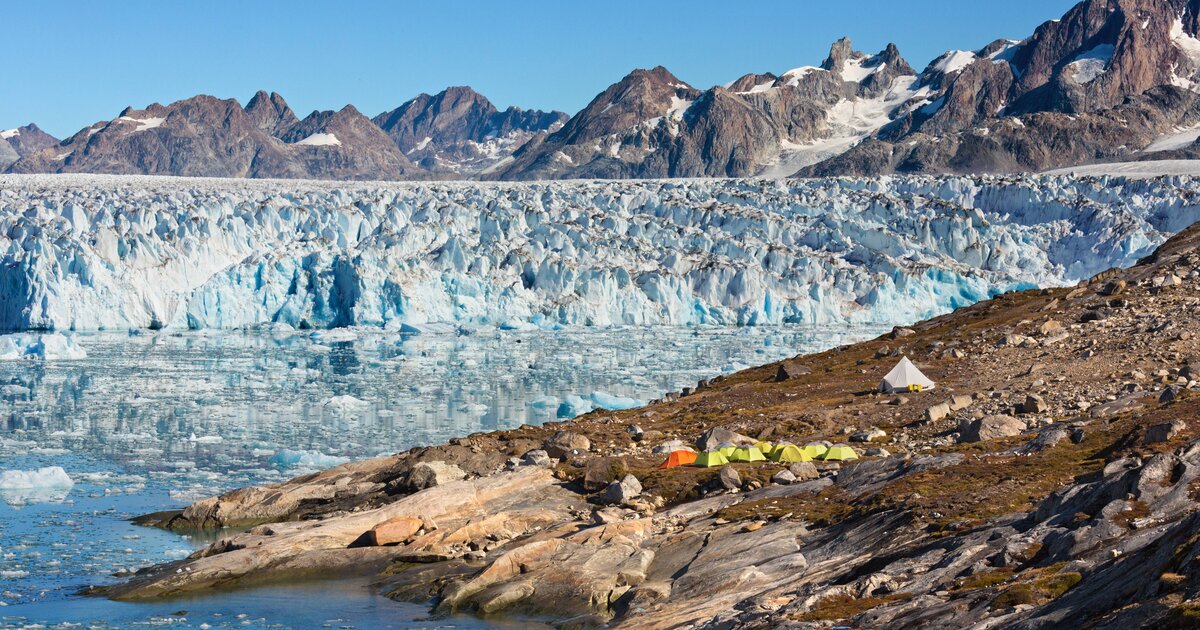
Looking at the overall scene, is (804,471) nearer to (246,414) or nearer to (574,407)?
(574,407)

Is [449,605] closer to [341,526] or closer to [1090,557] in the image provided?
[341,526]

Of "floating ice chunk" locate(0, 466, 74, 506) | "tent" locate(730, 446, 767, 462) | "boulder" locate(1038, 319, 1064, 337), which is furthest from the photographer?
"boulder" locate(1038, 319, 1064, 337)

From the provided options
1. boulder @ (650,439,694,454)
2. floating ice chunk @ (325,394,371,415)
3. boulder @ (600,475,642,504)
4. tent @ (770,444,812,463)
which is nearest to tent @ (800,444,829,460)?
tent @ (770,444,812,463)

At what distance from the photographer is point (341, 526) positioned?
19141 mm

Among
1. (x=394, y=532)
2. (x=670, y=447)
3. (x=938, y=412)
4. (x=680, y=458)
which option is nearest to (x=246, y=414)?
(x=670, y=447)

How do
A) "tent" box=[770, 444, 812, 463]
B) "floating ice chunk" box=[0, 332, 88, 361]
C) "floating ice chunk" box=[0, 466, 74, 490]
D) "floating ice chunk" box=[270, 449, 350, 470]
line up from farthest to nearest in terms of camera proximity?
"floating ice chunk" box=[0, 332, 88, 361] → "floating ice chunk" box=[270, 449, 350, 470] → "floating ice chunk" box=[0, 466, 74, 490] → "tent" box=[770, 444, 812, 463]

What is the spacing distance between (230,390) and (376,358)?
30.7 feet

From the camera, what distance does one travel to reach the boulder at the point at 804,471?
19.1 m

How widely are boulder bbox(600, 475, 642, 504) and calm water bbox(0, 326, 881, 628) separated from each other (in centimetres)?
395

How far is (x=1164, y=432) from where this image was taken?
15555 millimetres

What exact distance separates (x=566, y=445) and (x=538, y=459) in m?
1.06

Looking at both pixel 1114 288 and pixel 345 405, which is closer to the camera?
pixel 1114 288

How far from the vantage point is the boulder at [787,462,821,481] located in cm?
1908

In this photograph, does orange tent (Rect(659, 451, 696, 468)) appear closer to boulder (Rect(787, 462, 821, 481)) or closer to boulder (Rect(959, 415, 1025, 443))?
boulder (Rect(787, 462, 821, 481))
